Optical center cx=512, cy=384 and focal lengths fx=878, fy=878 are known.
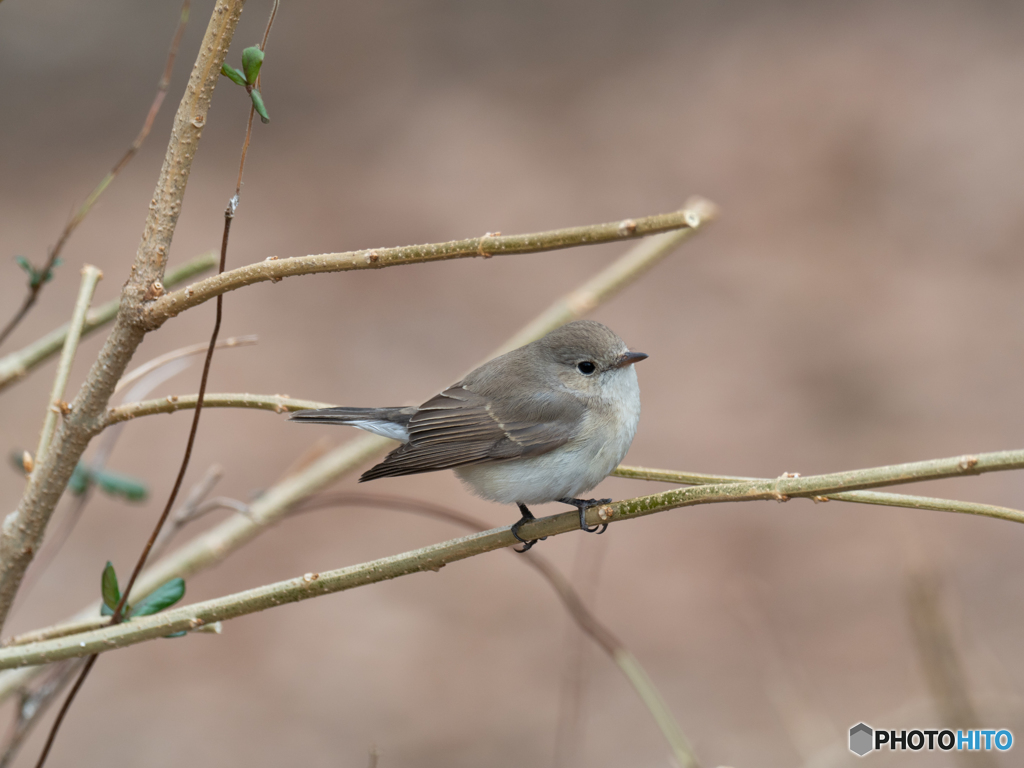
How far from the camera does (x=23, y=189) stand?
8312 mm

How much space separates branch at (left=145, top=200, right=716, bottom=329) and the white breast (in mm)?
1137

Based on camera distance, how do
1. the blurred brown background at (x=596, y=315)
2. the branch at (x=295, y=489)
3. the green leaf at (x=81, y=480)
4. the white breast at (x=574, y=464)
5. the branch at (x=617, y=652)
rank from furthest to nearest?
the blurred brown background at (x=596, y=315), the white breast at (x=574, y=464), the green leaf at (x=81, y=480), the branch at (x=295, y=489), the branch at (x=617, y=652)

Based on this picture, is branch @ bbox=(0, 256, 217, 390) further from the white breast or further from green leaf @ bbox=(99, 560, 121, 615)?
the white breast

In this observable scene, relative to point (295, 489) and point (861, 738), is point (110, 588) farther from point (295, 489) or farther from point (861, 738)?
point (861, 738)

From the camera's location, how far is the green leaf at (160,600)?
1.56 metres

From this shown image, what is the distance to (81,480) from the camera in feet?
7.12

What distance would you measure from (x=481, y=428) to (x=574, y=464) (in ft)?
1.12

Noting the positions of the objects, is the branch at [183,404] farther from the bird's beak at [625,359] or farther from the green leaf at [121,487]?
the bird's beak at [625,359]

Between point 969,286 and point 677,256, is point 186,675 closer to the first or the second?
point 677,256

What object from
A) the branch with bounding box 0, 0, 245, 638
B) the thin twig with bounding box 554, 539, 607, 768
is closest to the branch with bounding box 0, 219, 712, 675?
the branch with bounding box 0, 0, 245, 638

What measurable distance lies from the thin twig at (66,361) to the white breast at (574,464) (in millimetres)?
1152

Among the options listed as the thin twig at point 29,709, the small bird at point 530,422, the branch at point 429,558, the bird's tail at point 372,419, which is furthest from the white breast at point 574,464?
the thin twig at point 29,709

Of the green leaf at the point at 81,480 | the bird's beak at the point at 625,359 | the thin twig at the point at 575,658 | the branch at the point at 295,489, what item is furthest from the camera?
the thin twig at the point at 575,658

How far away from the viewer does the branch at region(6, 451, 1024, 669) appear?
1134 mm
